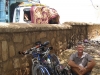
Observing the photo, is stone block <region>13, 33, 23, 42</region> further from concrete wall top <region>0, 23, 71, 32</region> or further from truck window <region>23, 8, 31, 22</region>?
truck window <region>23, 8, 31, 22</region>

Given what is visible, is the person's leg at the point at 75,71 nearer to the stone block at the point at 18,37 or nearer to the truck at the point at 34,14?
the stone block at the point at 18,37

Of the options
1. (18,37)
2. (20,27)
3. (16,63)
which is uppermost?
(20,27)

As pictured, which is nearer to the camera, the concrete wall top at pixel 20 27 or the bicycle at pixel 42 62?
the concrete wall top at pixel 20 27

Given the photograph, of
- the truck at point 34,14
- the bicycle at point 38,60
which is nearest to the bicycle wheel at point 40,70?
the bicycle at point 38,60

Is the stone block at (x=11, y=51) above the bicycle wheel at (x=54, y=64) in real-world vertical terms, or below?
above

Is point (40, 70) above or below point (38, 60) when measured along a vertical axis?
below

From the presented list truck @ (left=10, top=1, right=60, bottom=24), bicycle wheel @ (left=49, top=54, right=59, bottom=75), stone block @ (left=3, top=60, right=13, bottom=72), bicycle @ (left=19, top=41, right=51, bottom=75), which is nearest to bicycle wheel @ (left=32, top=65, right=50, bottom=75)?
bicycle @ (left=19, top=41, right=51, bottom=75)

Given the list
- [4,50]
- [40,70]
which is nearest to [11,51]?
[4,50]

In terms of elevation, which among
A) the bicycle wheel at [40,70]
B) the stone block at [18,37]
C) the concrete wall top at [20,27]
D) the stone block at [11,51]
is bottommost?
the bicycle wheel at [40,70]

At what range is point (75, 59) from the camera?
215 inches

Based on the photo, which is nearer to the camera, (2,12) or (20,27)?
(20,27)

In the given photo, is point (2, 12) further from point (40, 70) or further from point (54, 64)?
point (40, 70)

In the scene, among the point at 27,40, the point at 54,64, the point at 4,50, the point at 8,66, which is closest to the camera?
the point at 4,50

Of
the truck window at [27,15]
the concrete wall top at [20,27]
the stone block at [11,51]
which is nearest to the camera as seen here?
the concrete wall top at [20,27]
